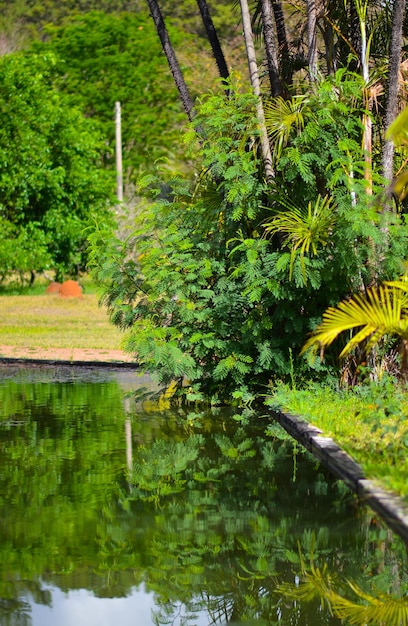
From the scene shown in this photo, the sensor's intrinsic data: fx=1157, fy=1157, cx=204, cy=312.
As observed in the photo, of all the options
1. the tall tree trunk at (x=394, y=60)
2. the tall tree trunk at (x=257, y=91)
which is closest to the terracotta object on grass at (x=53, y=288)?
the tall tree trunk at (x=257, y=91)

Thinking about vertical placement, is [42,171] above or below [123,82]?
below

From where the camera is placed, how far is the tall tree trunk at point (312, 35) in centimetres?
1405

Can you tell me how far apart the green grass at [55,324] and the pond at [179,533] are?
1024 cm

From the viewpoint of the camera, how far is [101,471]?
9.56 meters

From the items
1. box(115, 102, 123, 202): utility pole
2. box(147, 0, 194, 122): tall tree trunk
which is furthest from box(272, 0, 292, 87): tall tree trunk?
box(115, 102, 123, 202): utility pole

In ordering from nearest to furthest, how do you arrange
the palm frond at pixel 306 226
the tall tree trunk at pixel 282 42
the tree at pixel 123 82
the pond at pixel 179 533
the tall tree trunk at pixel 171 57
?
the pond at pixel 179 533, the palm frond at pixel 306 226, the tall tree trunk at pixel 282 42, the tall tree trunk at pixel 171 57, the tree at pixel 123 82

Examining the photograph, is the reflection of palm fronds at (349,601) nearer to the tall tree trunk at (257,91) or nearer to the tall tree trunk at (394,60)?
the tall tree trunk at (394,60)

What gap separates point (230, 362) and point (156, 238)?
2.18 metres

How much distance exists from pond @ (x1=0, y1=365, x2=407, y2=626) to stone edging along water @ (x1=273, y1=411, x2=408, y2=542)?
0.09 meters

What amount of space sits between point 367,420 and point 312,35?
5736mm

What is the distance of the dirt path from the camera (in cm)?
1938

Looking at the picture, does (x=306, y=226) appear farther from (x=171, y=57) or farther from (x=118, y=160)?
(x=118, y=160)

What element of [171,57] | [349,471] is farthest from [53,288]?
[349,471]

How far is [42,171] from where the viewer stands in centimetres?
3706
